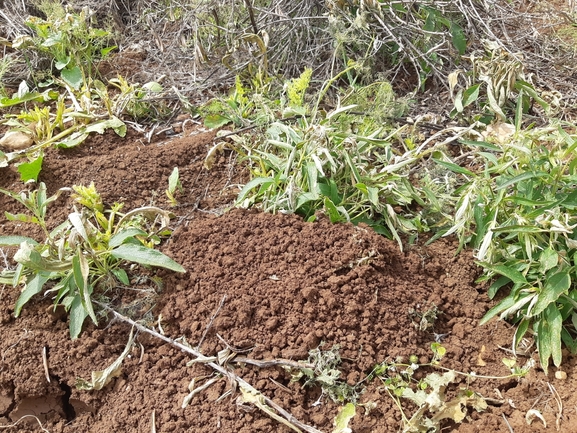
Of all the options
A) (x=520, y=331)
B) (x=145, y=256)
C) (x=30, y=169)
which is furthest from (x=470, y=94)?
(x=30, y=169)

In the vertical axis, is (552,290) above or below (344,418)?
above

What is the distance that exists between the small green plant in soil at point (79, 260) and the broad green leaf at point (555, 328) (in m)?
1.16

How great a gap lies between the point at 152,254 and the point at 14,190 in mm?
988

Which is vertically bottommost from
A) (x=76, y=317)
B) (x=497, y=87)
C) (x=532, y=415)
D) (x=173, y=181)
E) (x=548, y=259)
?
(x=532, y=415)

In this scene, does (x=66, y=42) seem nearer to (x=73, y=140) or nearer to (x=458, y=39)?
(x=73, y=140)

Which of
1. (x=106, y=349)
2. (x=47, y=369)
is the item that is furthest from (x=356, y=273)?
(x=47, y=369)

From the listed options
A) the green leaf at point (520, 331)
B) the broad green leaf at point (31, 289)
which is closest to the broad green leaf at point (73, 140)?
the broad green leaf at point (31, 289)

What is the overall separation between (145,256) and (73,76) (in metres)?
1.65

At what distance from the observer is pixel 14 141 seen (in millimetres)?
2574

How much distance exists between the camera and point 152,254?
1.79 meters

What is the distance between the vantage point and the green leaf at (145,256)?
178 centimetres

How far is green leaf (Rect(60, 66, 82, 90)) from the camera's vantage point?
116 inches

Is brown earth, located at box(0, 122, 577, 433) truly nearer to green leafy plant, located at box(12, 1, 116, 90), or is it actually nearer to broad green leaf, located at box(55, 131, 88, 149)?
broad green leaf, located at box(55, 131, 88, 149)

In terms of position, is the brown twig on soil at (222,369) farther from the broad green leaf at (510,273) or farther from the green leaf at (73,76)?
the green leaf at (73,76)
